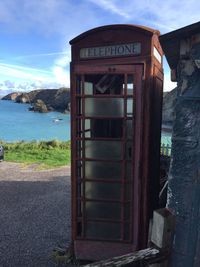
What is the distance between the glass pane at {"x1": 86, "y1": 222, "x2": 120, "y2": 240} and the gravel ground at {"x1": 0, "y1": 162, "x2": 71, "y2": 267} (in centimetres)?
84

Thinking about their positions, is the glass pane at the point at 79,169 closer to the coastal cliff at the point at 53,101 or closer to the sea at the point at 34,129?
the sea at the point at 34,129

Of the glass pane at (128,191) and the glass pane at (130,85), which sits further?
the glass pane at (128,191)

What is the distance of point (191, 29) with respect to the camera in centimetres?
361

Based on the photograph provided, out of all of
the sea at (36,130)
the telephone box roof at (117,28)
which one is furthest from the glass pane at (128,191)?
the sea at (36,130)

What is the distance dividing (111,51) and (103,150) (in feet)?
5.09

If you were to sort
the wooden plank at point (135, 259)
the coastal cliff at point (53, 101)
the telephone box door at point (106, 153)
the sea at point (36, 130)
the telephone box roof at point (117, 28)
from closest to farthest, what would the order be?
the wooden plank at point (135, 259)
the telephone box roof at point (117, 28)
the telephone box door at point (106, 153)
the sea at point (36, 130)
the coastal cliff at point (53, 101)

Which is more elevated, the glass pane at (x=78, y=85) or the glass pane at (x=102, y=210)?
the glass pane at (x=78, y=85)

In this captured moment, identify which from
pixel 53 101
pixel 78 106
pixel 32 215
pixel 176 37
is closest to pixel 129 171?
pixel 78 106

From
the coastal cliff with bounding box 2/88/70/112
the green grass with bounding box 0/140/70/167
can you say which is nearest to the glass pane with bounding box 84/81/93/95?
the green grass with bounding box 0/140/70/167

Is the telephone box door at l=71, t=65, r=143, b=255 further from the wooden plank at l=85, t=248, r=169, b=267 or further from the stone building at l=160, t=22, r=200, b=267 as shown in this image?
the wooden plank at l=85, t=248, r=169, b=267

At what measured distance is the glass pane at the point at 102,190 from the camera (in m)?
5.54

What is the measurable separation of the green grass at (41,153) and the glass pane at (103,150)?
31.1 feet

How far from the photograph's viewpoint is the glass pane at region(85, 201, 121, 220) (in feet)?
18.4

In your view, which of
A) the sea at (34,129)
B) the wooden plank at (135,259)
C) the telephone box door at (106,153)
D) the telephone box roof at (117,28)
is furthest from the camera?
the sea at (34,129)
